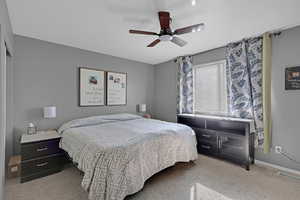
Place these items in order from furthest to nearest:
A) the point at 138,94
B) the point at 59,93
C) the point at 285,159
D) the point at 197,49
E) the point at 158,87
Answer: the point at 158,87 < the point at 138,94 < the point at 197,49 < the point at 59,93 < the point at 285,159

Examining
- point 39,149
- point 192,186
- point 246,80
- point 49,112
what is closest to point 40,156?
point 39,149

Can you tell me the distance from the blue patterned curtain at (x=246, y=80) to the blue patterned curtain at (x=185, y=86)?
1.02 m

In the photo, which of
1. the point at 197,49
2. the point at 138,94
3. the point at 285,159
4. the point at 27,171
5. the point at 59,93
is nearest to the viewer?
the point at 27,171

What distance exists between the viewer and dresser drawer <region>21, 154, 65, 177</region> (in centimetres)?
227

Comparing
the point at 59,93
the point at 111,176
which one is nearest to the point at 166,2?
the point at 111,176

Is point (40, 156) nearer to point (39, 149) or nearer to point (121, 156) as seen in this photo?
point (39, 149)

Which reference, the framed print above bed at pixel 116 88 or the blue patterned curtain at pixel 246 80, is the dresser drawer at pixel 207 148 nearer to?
the blue patterned curtain at pixel 246 80

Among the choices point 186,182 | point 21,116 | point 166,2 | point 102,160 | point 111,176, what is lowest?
point 186,182

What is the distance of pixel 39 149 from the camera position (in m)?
2.39

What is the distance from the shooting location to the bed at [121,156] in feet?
5.53

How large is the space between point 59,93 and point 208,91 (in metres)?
3.67

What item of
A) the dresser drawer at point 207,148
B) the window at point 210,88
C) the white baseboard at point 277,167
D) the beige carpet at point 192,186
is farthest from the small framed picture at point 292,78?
the dresser drawer at point 207,148

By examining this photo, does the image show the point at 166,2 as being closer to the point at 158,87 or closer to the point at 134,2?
the point at 134,2

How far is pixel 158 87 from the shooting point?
510 cm
